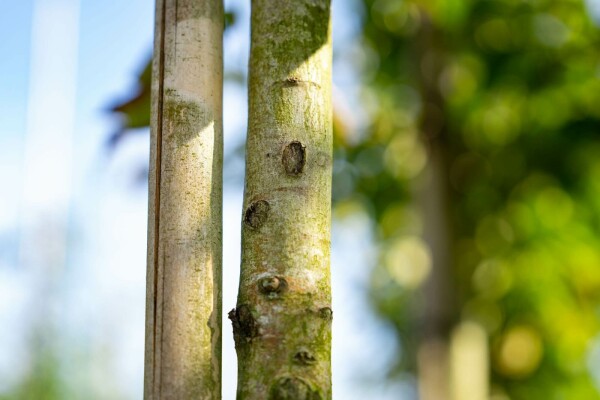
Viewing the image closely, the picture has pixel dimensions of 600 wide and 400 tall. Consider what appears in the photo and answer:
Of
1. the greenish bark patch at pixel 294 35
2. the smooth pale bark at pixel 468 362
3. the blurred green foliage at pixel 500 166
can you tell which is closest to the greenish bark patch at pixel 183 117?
the greenish bark patch at pixel 294 35

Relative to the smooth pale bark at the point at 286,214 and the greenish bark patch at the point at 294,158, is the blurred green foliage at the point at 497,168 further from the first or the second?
the greenish bark patch at the point at 294,158

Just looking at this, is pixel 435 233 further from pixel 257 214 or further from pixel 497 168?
pixel 257 214

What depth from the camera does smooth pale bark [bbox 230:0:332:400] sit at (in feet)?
3.92

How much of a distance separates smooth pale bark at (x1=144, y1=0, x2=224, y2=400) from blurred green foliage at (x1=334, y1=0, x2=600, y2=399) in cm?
586

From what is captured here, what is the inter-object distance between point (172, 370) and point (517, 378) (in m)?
9.82

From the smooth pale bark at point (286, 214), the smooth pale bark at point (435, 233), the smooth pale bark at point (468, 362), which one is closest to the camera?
the smooth pale bark at point (286, 214)

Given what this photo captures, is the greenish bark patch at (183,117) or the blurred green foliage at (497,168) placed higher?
the blurred green foliage at (497,168)

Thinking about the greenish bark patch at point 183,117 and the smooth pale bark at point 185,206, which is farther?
the greenish bark patch at point 183,117

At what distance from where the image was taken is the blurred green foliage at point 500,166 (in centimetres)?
801

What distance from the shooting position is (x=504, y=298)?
9750 mm

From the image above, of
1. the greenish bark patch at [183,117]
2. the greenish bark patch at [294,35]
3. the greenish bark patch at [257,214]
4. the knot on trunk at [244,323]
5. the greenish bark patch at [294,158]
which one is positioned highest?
the greenish bark patch at [294,35]

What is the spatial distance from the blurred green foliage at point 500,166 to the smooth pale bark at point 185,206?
5.86 m

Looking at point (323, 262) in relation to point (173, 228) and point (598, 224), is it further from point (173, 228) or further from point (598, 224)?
point (598, 224)

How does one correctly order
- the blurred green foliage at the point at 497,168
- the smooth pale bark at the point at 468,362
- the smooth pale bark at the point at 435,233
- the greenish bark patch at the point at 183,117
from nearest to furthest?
the greenish bark patch at the point at 183,117 < the smooth pale bark at the point at 435,233 < the smooth pale bark at the point at 468,362 < the blurred green foliage at the point at 497,168
